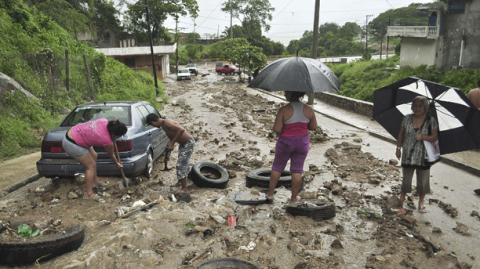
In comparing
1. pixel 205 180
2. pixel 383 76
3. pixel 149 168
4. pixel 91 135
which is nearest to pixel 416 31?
pixel 383 76

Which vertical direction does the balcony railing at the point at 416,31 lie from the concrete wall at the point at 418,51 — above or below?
above

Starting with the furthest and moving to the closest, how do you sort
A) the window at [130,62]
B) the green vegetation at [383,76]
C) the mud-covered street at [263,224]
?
the window at [130,62] < the green vegetation at [383,76] < the mud-covered street at [263,224]

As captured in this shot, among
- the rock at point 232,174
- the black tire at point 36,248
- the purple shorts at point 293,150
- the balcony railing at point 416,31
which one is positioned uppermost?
the balcony railing at point 416,31

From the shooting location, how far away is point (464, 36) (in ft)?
93.8

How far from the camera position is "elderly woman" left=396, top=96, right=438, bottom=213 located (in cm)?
489

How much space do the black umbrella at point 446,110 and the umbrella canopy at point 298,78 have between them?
1.21 meters

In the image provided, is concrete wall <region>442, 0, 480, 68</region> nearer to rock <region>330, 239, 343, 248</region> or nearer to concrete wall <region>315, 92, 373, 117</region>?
concrete wall <region>315, 92, 373, 117</region>

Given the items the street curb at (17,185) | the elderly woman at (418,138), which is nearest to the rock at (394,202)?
the elderly woman at (418,138)

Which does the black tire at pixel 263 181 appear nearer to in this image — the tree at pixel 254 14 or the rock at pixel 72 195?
the rock at pixel 72 195

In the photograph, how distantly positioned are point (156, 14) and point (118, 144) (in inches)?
2493

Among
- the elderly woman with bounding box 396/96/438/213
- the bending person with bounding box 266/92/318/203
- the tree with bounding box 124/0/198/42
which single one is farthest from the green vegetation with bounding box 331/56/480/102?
the tree with bounding box 124/0/198/42

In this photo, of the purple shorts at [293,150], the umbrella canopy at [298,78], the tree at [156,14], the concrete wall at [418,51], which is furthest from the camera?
the tree at [156,14]

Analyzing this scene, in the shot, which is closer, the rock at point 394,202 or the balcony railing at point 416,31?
the rock at point 394,202

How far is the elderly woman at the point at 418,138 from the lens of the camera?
4.89 meters
